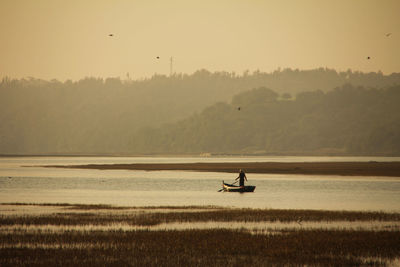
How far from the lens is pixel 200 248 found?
32062 mm

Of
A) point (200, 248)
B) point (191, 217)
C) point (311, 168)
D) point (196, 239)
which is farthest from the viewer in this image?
point (311, 168)

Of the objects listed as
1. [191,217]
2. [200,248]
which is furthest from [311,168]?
[200,248]

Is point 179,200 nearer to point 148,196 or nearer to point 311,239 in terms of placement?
point 148,196

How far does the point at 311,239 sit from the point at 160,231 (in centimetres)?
763

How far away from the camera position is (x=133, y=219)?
43.7 metres

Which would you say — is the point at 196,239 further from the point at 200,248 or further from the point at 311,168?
the point at 311,168

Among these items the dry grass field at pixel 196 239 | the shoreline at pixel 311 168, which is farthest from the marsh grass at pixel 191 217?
the shoreline at pixel 311 168

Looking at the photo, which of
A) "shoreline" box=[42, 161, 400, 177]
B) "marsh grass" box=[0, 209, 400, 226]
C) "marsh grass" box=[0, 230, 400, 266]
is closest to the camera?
"marsh grass" box=[0, 230, 400, 266]

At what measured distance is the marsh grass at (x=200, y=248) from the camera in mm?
28984

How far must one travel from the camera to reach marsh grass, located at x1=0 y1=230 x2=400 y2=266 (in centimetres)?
2898

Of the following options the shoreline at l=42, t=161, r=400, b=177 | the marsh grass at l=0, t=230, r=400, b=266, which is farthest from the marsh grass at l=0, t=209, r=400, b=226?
the shoreline at l=42, t=161, r=400, b=177

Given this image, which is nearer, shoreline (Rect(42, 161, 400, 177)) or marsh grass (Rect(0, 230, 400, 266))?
marsh grass (Rect(0, 230, 400, 266))

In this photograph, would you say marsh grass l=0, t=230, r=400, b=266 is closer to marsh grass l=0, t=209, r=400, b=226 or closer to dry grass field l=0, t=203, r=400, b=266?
dry grass field l=0, t=203, r=400, b=266

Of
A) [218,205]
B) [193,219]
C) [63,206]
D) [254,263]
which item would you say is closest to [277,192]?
[218,205]
